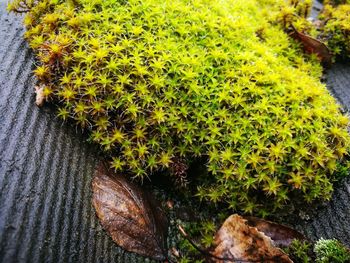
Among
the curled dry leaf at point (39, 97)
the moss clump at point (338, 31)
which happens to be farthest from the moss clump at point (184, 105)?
the moss clump at point (338, 31)

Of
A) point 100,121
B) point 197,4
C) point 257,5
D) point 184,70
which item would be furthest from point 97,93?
point 257,5

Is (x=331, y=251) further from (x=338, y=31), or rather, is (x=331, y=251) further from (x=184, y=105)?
(x=338, y=31)

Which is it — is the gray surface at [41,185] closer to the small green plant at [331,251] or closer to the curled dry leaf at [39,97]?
the curled dry leaf at [39,97]

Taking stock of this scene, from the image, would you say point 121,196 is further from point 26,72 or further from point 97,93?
point 26,72

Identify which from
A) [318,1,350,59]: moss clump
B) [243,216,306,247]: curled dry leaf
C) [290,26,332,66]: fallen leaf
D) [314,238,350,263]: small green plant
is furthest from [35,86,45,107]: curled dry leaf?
[318,1,350,59]: moss clump

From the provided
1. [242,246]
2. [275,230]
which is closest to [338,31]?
[275,230]
